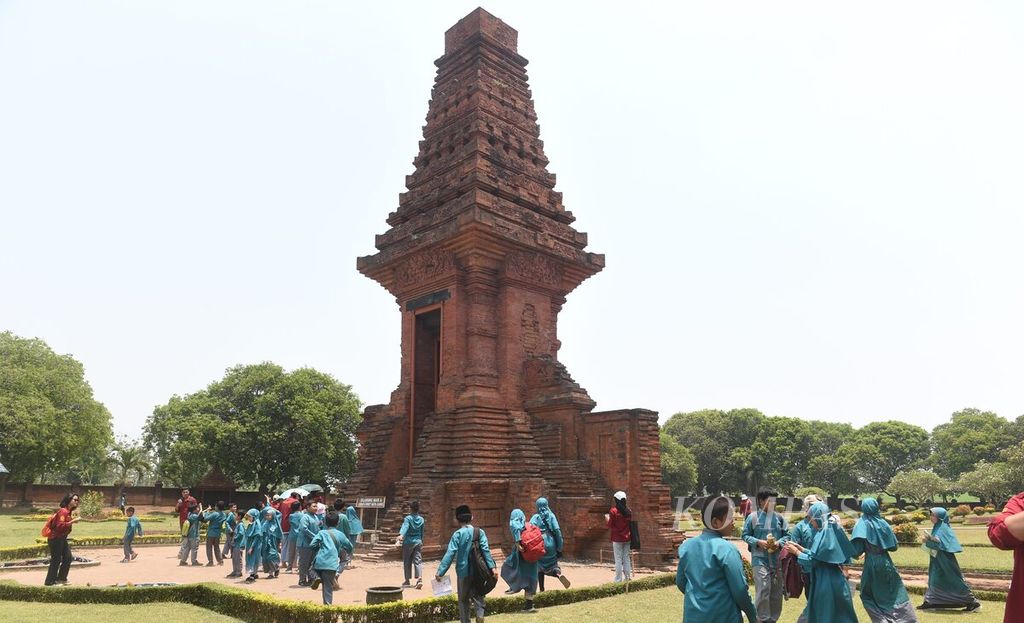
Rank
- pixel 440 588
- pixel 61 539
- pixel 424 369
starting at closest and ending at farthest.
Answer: pixel 440 588 < pixel 61 539 < pixel 424 369

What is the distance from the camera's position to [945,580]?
383 inches

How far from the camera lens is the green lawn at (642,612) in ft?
28.7

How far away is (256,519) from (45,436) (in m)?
32.8

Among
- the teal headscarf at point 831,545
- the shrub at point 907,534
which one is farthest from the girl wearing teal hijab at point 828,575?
the shrub at point 907,534

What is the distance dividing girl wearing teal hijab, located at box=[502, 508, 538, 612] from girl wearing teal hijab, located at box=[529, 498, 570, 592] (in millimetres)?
482

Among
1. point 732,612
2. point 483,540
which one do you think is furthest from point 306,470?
point 732,612

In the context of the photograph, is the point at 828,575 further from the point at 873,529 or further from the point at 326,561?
the point at 326,561

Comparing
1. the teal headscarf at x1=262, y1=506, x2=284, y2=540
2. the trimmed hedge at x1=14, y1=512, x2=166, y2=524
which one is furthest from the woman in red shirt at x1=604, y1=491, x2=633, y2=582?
the trimmed hedge at x1=14, y1=512, x2=166, y2=524

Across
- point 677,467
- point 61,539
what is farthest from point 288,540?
point 677,467

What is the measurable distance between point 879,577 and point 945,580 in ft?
10.6

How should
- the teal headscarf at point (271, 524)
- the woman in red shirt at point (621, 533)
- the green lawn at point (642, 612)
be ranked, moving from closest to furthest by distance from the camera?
1. the green lawn at point (642, 612)
2. the woman in red shirt at point (621, 533)
3. the teal headscarf at point (271, 524)

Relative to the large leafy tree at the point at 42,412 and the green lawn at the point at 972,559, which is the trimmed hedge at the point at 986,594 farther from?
the large leafy tree at the point at 42,412

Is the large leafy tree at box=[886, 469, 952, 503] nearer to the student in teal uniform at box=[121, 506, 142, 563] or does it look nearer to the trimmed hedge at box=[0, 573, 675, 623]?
the trimmed hedge at box=[0, 573, 675, 623]

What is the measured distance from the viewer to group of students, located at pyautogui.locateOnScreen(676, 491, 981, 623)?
4.89 meters
